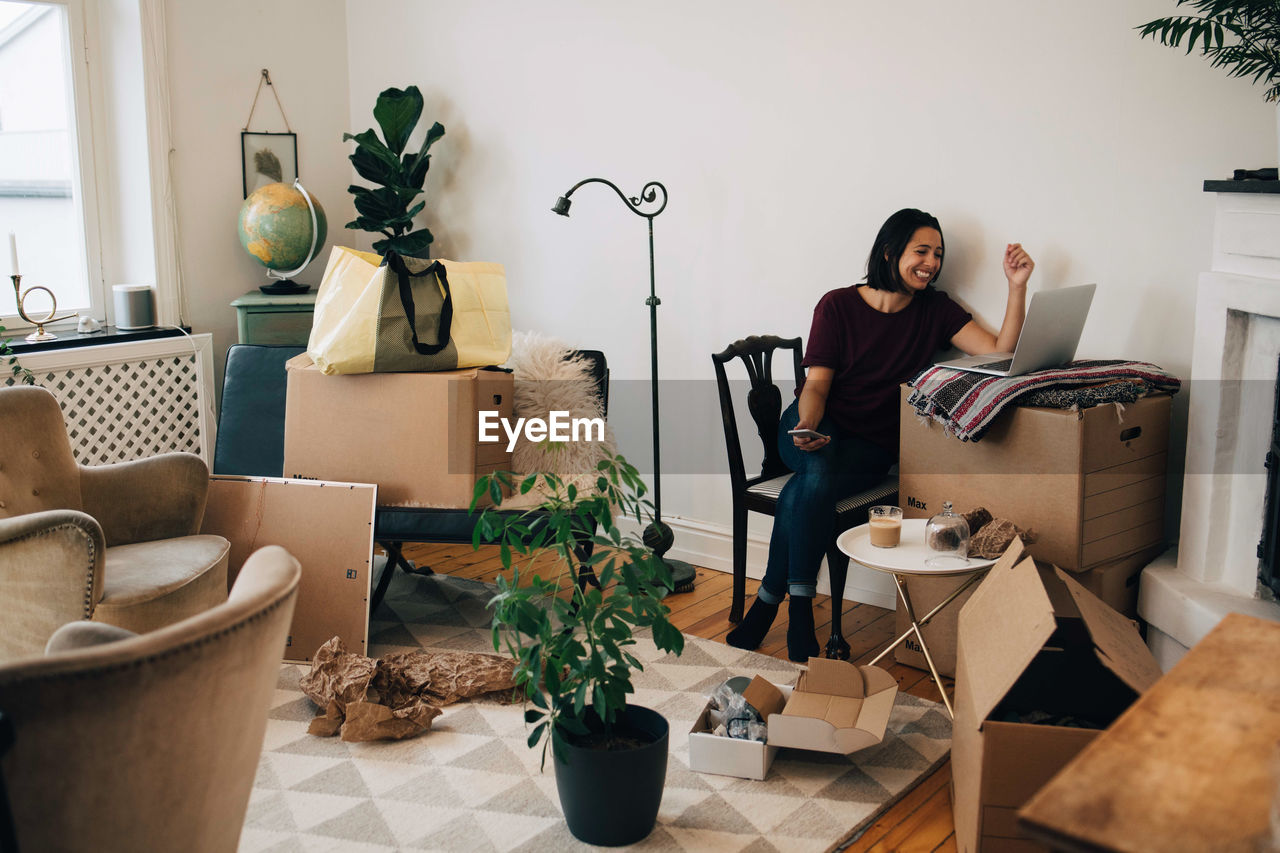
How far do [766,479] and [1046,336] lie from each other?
990 millimetres

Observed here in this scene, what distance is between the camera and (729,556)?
378 centimetres

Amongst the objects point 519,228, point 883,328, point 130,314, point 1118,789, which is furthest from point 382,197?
point 1118,789

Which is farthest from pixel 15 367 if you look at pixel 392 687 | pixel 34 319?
pixel 392 687

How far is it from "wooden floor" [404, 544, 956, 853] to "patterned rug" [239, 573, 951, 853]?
0.04 meters

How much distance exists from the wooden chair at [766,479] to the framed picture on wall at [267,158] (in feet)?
7.39

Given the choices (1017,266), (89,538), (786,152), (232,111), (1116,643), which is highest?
(232,111)

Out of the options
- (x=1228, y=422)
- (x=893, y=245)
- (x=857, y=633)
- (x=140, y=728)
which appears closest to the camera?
(x=140, y=728)

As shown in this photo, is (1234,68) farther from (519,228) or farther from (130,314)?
(130,314)

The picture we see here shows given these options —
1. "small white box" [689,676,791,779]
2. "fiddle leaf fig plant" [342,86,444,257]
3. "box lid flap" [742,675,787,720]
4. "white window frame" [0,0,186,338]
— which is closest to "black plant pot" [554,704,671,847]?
"small white box" [689,676,791,779]

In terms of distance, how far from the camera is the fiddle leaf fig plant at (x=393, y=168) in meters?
4.15

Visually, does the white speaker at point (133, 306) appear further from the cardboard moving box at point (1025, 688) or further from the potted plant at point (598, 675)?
the cardboard moving box at point (1025, 688)

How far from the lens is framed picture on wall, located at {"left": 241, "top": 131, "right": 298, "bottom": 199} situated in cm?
435

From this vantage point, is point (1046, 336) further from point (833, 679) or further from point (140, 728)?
point (140, 728)

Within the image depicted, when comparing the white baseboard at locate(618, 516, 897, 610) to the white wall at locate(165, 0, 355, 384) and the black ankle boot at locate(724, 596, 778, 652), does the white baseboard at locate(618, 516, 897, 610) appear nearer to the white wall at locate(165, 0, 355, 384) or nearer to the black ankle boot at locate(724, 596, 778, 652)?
the black ankle boot at locate(724, 596, 778, 652)
